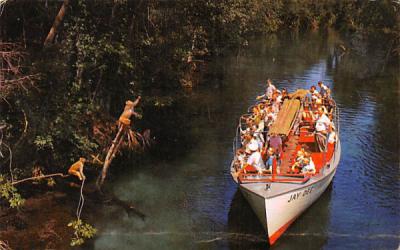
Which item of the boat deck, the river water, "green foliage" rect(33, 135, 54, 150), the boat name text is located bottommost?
the river water

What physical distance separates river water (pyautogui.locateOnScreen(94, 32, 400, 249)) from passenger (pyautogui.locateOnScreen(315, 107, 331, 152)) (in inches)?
78.6

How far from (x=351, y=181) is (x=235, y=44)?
67.8 ft

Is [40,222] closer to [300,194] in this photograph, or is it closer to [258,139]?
[258,139]

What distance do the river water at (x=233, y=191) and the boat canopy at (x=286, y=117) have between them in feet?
9.99

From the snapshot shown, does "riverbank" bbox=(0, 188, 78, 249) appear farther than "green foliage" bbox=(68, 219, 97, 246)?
Yes

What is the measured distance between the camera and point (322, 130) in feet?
70.9

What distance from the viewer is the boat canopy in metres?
20.7

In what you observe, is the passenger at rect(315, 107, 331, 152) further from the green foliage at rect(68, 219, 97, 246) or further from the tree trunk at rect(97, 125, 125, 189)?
the green foliage at rect(68, 219, 97, 246)

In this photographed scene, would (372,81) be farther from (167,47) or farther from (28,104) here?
(28,104)

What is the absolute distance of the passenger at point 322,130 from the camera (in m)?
21.3

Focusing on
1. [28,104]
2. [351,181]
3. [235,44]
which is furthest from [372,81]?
[28,104]

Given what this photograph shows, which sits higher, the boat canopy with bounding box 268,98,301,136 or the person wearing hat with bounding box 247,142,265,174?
the boat canopy with bounding box 268,98,301,136

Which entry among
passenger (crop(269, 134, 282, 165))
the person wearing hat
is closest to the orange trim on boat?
the person wearing hat

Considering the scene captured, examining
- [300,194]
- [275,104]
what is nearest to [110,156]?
[300,194]
